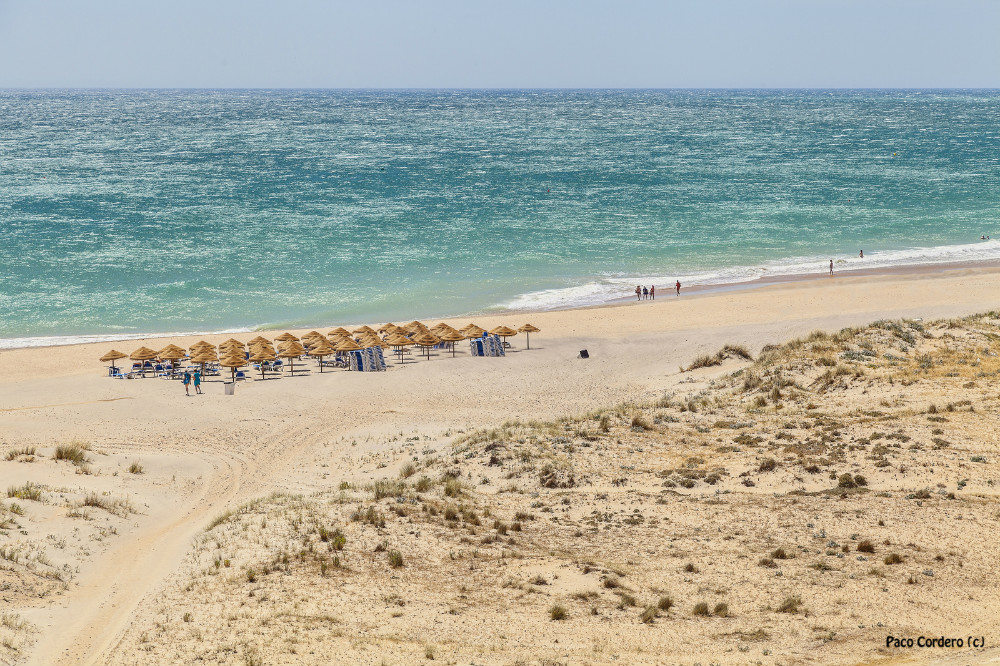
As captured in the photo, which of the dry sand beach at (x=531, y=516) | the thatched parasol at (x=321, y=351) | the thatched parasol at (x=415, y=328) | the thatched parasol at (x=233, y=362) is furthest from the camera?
the thatched parasol at (x=415, y=328)

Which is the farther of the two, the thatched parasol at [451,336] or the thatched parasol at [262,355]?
the thatched parasol at [451,336]

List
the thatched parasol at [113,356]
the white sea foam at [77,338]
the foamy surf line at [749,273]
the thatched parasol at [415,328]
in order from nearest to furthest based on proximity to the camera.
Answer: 1. the thatched parasol at [113,356]
2. the thatched parasol at [415,328]
3. the white sea foam at [77,338]
4. the foamy surf line at [749,273]

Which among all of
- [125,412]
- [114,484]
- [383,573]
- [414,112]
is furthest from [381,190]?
[414,112]

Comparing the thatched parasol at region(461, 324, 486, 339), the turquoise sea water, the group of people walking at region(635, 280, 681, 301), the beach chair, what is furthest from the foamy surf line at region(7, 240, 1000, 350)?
the beach chair

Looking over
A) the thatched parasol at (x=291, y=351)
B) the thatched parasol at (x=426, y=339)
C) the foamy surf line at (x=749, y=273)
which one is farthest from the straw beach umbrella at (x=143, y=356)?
the foamy surf line at (x=749, y=273)

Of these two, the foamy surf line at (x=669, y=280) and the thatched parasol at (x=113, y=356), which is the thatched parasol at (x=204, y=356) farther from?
the foamy surf line at (x=669, y=280)

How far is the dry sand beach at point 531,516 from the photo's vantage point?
10.5m

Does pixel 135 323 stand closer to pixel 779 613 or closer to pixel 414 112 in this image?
pixel 779 613

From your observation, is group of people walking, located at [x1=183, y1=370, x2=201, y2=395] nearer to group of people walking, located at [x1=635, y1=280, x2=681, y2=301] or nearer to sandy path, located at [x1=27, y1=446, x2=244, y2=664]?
sandy path, located at [x1=27, y1=446, x2=244, y2=664]

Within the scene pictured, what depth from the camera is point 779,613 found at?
10820 mm

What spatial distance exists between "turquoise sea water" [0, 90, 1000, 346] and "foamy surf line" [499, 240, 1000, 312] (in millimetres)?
210

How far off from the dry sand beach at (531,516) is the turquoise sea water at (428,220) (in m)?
15.8

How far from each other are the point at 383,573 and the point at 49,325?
99.2 feet

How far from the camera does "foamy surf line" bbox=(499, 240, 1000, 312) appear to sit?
40.2 m
